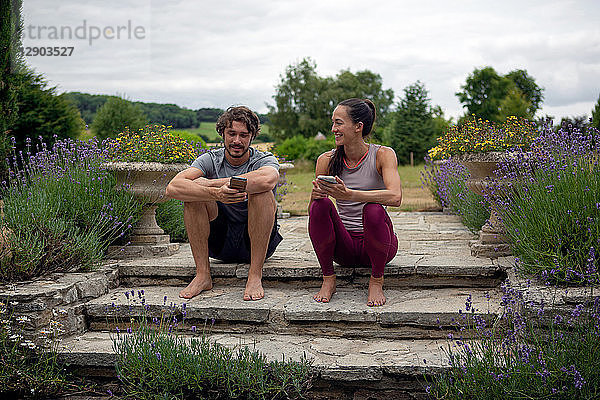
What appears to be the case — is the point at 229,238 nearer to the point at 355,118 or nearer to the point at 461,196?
the point at 355,118

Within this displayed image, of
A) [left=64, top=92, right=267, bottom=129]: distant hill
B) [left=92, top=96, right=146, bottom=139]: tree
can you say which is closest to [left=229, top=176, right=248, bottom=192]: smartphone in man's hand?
[left=64, top=92, right=267, bottom=129]: distant hill

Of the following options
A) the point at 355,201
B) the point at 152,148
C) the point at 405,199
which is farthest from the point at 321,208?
the point at 405,199

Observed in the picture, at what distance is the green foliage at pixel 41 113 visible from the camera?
359 inches

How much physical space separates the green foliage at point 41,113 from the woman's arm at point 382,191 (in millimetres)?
7455

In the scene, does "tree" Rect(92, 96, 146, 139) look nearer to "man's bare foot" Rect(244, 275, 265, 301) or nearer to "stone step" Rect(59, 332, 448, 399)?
"man's bare foot" Rect(244, 275, 265, 301)

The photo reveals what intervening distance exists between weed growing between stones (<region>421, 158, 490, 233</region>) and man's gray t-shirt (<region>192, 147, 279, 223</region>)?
176 cm

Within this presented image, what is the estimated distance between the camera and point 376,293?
3.22 metres

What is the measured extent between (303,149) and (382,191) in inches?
798

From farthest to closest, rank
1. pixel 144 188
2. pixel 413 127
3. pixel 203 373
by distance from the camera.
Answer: pixel 413 127
pixel 144 188
pixel 203 373

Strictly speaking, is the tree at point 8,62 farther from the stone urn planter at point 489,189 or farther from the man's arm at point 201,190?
the stone urn planter at point 489,189

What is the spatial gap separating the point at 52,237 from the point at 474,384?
2.72m

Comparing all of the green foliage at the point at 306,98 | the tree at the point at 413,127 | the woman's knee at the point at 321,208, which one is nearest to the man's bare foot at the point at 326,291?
the woman's knee at the point at 321,208

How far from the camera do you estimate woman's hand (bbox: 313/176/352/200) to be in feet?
9.83

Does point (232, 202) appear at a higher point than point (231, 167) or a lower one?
lower
